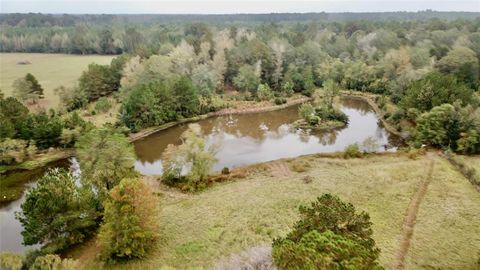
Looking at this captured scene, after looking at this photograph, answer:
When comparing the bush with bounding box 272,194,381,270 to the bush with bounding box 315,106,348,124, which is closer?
the bush with bounding box 272,194,381,270

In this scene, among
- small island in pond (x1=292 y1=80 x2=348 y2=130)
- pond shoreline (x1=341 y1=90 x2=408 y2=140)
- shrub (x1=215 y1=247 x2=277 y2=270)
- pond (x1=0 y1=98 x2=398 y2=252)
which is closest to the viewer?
shrub (x1=215 y1=247 x2=277 y2=270)

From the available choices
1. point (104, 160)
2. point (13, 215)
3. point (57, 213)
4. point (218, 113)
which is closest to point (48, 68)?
point (218, 113)

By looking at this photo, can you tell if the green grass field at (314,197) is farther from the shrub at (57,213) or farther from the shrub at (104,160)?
the shrub at (104,160)

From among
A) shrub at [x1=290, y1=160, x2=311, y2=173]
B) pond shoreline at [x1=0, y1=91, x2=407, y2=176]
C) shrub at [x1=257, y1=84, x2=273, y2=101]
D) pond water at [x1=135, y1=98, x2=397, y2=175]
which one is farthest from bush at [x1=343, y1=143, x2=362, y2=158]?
shrub at [x1=257, y1=84, x2=273, y2=101]

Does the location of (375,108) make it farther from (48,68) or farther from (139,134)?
(48,68)

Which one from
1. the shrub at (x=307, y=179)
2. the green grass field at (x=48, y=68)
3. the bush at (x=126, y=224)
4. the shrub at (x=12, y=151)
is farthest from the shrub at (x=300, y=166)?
the green grass field at (x=48, y=68)

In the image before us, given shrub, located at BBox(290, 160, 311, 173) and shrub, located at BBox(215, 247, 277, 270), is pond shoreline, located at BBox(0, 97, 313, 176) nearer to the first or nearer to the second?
shrub, located at BBox(290, 160, 311, 173)

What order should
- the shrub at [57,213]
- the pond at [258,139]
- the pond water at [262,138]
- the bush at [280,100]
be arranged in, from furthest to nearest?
the bush at [280,100]
the pond water at [262,138]
the pond at [258,139]
the shrub at [57,213]
